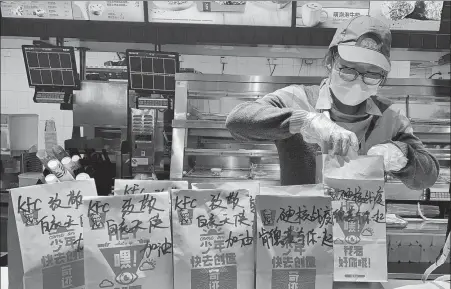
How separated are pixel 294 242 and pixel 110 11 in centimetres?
328

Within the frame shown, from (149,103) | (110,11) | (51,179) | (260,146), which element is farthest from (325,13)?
(51,179)

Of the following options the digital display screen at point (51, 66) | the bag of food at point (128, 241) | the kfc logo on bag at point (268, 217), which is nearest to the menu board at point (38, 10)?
the digital display screen at point (51, 66)

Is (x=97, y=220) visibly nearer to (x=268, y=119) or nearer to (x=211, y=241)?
(x=211, y=241)

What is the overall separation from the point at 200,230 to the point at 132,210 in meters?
0.17

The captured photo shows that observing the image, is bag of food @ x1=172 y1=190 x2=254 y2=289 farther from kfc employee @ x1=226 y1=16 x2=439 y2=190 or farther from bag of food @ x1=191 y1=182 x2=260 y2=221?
kfc employee @ x1=226 y1=16 x2=439 y2=190

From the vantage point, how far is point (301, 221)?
99 cm

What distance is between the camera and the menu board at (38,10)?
3.72 meters

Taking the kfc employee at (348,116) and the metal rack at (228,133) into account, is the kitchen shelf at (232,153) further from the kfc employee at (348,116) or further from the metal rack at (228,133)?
the kfc employee at (348,116)

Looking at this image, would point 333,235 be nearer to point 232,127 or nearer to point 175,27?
point 232,127

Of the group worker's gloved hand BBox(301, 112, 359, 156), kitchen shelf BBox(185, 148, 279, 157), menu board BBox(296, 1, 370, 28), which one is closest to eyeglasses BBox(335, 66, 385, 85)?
worker's gloved hand BBox(301, 112, 359, 156)

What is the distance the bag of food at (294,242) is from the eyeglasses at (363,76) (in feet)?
1.78

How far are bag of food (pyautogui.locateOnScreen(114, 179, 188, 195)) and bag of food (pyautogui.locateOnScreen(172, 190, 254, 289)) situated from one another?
87 mm

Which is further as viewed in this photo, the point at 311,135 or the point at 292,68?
the point at 292,68

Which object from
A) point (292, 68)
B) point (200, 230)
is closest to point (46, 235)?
point (200, 230)
